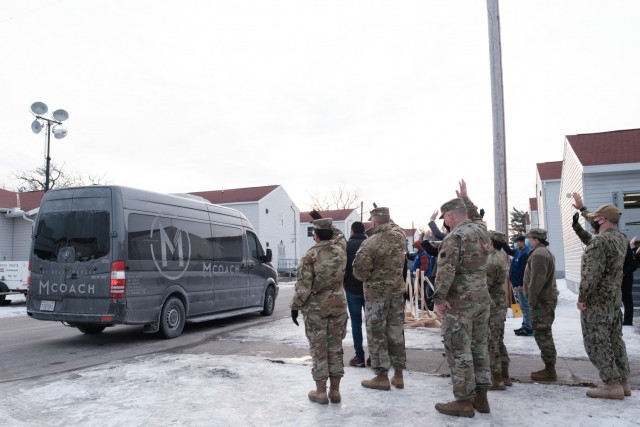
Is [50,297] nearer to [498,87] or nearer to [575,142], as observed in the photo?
[498,87]

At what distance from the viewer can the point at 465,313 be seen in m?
4.31

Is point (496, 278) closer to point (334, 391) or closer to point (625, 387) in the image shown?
point (625, 387)

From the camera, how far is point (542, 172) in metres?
28.8

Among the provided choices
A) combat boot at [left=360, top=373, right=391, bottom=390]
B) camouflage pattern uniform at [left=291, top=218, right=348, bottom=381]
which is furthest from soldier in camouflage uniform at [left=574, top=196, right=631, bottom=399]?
camouflage pattern uniform at [left=291, top=218, right=348, bottom=381]

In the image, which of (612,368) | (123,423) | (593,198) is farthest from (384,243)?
(593,198)

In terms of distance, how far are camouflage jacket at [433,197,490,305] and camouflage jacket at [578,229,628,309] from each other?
1322 mm

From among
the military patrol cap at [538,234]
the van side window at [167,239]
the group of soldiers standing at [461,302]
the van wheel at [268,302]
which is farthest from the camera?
the van wheel at [268,302]

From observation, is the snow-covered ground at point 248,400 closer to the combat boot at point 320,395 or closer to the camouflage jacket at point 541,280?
the combat boot at point 320,395

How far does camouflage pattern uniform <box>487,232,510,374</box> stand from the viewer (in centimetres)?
516

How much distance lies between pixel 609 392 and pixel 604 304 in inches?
33.4

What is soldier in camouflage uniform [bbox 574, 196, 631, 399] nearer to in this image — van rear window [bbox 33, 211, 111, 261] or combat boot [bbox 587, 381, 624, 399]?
combat boot [bbox 587, 381, 624, 399]

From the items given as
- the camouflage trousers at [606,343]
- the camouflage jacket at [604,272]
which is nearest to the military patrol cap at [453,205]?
the camouflage jacket at [604,272]

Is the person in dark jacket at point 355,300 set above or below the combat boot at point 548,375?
above

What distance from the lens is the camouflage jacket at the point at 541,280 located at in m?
5.67
